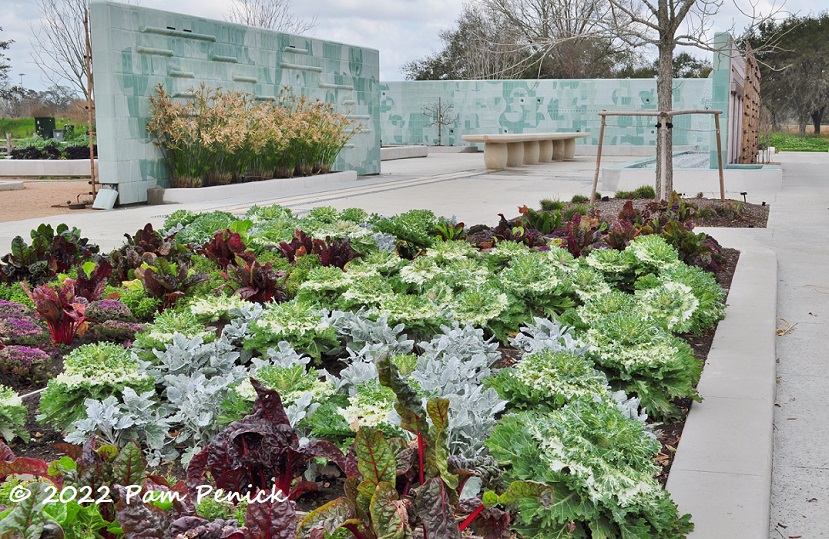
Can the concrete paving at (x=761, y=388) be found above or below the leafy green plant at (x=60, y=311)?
below

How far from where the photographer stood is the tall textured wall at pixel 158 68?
42.2 ft

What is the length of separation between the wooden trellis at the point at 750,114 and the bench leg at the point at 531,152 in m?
5.76

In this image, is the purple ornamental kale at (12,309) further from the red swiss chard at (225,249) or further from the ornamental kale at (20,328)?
the red swiss chard at (225,249)

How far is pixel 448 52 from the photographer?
48.4m

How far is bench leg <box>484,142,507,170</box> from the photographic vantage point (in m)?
22.2

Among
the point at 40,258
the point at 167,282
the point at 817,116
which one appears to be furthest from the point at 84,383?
the point at 817,116

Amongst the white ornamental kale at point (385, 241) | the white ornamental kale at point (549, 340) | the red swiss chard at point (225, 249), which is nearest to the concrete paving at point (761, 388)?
the white ornamental kale at point (549, 340)

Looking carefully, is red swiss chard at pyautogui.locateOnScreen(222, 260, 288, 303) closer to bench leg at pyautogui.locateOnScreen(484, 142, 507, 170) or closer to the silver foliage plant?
the silver foliage plant

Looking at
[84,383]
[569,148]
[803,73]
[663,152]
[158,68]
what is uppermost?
[803,73]

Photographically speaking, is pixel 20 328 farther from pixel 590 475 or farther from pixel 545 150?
pixel 545 150

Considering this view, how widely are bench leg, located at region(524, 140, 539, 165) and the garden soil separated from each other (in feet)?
38.6

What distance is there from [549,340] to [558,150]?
2392cm

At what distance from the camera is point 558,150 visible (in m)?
27.3

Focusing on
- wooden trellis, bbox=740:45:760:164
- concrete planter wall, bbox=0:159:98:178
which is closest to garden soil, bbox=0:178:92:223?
concrete planter wall, bbox=0:159:98:178
